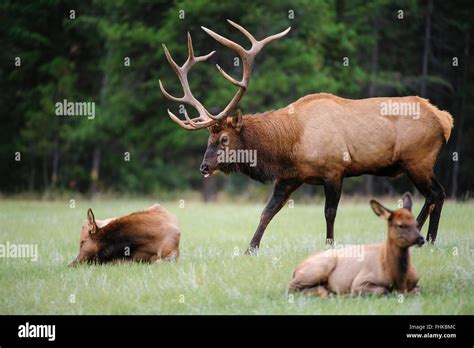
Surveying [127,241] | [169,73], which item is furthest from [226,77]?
[169,73]

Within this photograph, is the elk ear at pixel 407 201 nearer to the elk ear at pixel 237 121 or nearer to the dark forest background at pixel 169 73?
the elk ear at pixel 237 121

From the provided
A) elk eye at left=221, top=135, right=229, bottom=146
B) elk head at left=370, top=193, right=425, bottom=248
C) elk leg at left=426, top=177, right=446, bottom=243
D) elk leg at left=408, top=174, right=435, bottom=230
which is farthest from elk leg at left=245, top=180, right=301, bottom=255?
elk head at left=370, top=193, right=425, bottom=248

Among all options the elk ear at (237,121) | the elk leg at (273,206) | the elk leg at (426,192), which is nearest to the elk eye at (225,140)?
the elk ear at (237,121)

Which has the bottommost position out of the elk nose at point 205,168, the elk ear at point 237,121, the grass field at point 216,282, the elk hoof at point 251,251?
the grass field at point 216,282

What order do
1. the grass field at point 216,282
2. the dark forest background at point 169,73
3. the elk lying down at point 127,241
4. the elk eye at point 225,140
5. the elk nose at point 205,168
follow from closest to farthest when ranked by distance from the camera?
the grass field at point 216,282 < the elk lying down at point 127,241 < the elk nose at point 205,168 < the elk eye at point 225,140 < the dark forest background at point 169,73

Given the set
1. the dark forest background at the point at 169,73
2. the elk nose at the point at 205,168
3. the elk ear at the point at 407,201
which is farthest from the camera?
the dark forest background at the point at 169,73

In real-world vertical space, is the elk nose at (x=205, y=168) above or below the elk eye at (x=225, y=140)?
below

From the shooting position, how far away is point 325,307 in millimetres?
7148

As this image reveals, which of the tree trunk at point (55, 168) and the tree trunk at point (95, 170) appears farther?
the tree trunk at point (95, 170)

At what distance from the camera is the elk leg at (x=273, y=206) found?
1088 centimetres

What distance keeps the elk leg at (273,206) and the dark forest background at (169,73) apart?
14.8 meters

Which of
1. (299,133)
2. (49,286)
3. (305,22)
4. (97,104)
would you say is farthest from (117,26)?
(49,286)

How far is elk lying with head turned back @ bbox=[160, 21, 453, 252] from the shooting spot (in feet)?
36.1

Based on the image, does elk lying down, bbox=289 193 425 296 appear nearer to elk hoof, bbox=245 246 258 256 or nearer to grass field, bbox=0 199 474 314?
grass field, bbox=0 199 474 314
